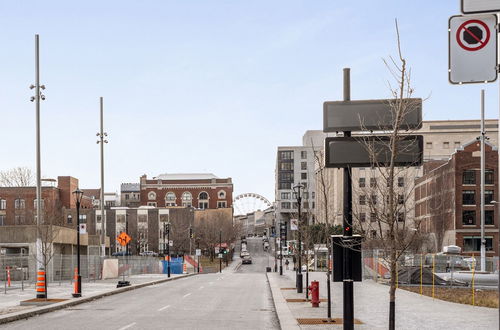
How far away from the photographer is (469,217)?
3012 inches

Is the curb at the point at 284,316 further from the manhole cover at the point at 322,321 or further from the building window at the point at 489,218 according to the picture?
the building window at the point at 489,218

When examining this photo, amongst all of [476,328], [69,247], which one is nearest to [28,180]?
[69,247]

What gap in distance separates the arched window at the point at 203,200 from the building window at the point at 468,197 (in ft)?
293

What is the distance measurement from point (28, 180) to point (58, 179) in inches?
220

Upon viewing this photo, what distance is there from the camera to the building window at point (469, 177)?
76250 millimetres

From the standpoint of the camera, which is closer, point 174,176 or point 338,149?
point 338,149

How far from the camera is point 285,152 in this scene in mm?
175750

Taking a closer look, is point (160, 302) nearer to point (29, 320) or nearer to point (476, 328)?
point (29, 320)

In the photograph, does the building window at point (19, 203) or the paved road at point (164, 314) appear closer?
the paved road at point (164, 314)

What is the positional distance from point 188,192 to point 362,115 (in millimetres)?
148923

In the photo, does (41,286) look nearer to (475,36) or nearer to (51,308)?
(51,308)

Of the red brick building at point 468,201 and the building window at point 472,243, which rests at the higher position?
the red brick building at point 468,201

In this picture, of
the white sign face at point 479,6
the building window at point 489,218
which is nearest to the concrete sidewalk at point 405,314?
the white sign face at point 479,6

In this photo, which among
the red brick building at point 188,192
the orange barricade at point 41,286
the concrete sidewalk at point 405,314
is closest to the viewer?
the concrete sidewalk at point 405,314
